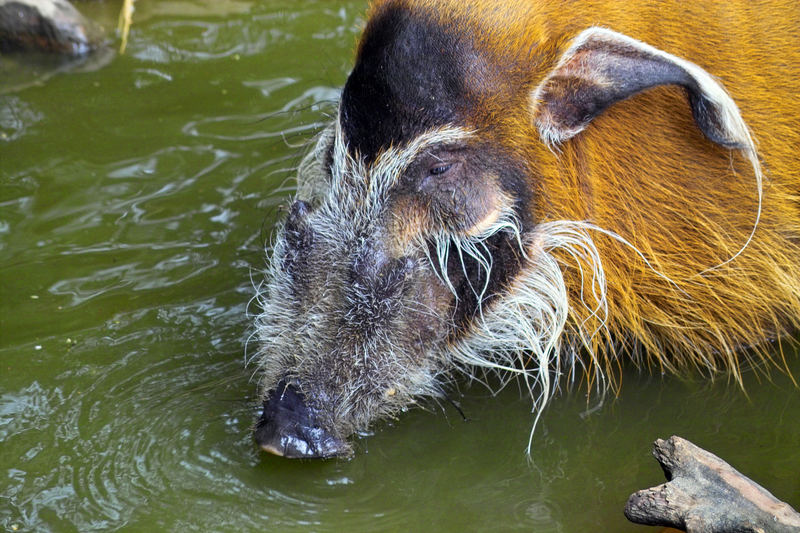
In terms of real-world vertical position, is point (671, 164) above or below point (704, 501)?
above

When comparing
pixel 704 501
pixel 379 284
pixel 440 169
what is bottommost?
pixel 704 501

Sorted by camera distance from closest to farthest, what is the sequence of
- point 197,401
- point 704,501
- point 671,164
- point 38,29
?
point 704,501, point 671,164, point 197,401, point 38,29

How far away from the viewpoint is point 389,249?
370 centimetres

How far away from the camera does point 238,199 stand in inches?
217

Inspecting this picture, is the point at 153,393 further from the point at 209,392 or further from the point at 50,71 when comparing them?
the point at 50,71

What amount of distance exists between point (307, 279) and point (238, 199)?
71.2 inches

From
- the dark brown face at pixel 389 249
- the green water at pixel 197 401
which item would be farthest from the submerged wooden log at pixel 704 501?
the dark brown face at pixel 389 249

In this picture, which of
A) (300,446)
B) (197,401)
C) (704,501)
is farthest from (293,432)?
(704,501)

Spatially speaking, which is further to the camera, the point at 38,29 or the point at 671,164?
the point at 38,29

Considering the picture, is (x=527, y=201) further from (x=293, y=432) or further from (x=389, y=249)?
(x=293, y=432)

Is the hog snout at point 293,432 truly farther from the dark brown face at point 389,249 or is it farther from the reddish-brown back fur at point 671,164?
the reddish-brown back fur at point 671,164

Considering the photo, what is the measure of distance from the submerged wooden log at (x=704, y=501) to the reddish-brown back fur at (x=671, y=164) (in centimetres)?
96

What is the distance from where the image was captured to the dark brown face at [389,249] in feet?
11.8

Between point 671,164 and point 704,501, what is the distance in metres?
1.37
